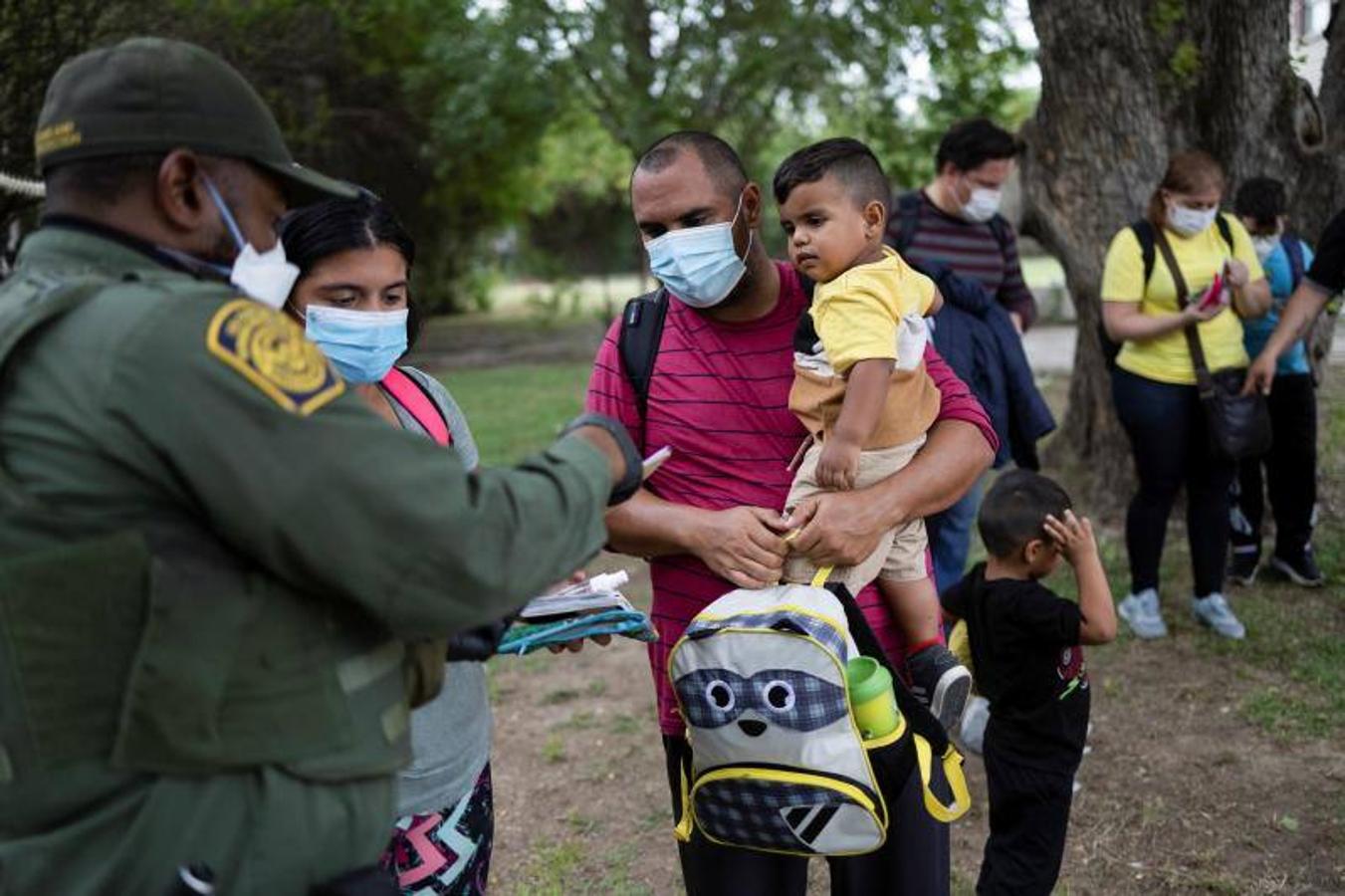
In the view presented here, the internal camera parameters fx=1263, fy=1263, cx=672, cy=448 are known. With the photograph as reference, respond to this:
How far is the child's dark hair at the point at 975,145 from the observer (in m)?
4.96

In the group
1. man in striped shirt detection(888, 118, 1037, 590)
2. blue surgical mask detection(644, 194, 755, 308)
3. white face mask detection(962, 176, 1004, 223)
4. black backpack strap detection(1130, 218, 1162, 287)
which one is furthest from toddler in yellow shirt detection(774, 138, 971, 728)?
black backpack strap detection(1130, 218, 1162, 287)

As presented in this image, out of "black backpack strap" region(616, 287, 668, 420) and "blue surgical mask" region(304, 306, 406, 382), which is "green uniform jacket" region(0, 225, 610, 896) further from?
"black backpack strap" region(616, 287, 668, 420)

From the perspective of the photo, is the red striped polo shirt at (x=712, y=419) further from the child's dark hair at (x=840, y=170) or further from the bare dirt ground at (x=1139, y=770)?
the bare dirt ground at (x=1139, y=770)

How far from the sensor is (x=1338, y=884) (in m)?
3.55

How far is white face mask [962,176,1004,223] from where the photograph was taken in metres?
5.02

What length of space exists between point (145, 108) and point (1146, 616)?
4931mm

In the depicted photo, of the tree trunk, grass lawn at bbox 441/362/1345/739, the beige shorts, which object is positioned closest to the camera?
the beige shorts

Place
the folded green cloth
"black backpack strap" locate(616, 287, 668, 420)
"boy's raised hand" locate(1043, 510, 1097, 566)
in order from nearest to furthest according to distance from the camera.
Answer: the folded green cloth < "black backpack strap" locate(616, 287, 668, 420) < "boy's raised hand" locate(1043, 510, 1097, 566)

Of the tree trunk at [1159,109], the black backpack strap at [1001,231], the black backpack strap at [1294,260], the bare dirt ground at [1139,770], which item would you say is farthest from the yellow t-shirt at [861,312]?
the tree trunk at [1159,109]

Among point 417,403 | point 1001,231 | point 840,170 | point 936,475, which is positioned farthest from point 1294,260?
point 417,403

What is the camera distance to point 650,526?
99.3 inches

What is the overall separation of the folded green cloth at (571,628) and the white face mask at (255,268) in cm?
80

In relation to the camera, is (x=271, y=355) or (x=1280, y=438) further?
(x=1280, y=438)

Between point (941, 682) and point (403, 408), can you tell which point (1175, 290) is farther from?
point (403, 408)
